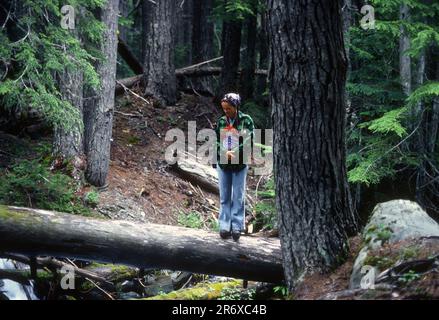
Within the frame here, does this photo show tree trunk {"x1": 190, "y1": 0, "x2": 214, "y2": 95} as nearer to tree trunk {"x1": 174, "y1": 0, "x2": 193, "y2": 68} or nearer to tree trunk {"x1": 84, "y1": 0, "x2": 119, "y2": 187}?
tree trunk {"x1": 174, "y1": 0, "x2": 193, "y2": 68}

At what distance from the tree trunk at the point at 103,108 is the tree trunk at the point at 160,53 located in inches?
149

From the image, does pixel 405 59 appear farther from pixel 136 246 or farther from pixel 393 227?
pixel 136 246

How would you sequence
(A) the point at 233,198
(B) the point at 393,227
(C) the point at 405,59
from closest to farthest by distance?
(B) the point at 393,227, (A) the point at 233,198, (C) the point at 405,59

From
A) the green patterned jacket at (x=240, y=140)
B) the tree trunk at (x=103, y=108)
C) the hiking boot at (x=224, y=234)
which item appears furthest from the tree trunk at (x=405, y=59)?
the tree trunk at (x=103, y=108)

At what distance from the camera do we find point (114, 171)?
12.1 m

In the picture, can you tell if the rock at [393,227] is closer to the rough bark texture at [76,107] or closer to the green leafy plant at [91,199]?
the green leafy plant at [91,199]

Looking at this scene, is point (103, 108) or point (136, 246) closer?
point (136, 246)

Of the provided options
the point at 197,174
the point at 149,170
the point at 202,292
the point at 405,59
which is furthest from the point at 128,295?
the point at 405,59

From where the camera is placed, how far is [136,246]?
6.83 meters

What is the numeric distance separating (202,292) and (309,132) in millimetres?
3876

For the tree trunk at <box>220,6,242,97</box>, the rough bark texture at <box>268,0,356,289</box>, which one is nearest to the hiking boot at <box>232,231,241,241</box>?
the rough bark texture at <box>268,0,356,289</box>

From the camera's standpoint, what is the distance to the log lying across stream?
6645 mm
